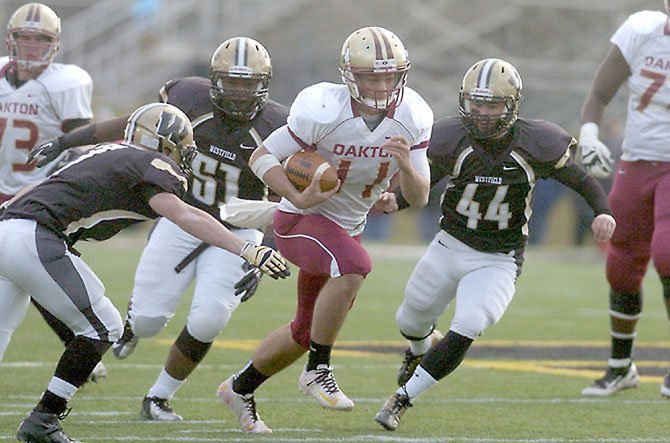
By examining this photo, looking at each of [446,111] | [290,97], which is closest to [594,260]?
[446,111]

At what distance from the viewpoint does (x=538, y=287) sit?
43.6ft

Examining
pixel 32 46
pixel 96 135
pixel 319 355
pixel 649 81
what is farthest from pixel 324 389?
pixel 32 46

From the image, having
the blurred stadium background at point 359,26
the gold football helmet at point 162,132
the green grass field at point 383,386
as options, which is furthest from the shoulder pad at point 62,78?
the blurred stadium background at point 359,26

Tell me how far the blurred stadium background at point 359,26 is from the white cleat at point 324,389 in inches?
539

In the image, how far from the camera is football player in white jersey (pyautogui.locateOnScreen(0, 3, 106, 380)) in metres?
6.96

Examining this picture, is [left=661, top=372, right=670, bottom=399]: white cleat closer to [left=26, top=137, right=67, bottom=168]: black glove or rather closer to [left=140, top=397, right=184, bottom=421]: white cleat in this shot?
[left=140, top=397, right=184, bottom=421]: white cleat

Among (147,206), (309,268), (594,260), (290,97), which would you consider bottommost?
(594,260)

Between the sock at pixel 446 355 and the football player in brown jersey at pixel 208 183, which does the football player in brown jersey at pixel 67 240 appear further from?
the sock at pixel 446 355

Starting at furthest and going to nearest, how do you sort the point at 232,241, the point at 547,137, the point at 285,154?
the point at 547,137 < the point at 285,154 < the point at 232,241

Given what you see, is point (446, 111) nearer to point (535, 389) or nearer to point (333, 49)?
point (333, 49)

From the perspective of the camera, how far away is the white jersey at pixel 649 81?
6.56m

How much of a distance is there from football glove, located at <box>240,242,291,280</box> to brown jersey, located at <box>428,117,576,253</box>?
135 centimetres

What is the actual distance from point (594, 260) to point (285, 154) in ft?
41.3

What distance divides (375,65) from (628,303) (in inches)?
86.1
